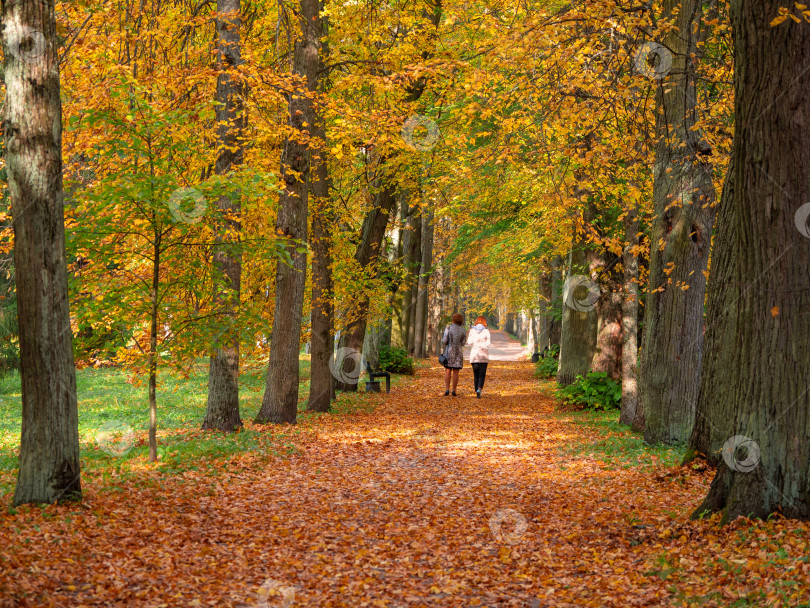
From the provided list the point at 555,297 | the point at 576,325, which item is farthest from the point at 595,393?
the point at 555,297

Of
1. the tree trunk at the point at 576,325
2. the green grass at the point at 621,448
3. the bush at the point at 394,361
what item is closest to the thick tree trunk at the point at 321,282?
the green grass at the point at 621,448

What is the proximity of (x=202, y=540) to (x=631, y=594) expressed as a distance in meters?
3.57

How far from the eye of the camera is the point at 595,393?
16.3 metres

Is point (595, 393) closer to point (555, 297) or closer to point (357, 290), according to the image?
point (357, 290)

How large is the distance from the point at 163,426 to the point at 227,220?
202 inches

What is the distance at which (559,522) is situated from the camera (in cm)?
679

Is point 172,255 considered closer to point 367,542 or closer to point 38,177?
point 38,177

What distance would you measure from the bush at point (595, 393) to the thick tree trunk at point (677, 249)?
586cm

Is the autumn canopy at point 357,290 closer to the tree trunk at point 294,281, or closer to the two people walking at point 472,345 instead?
the tree trunk at point 294,281

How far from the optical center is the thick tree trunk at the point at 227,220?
920 centimetres

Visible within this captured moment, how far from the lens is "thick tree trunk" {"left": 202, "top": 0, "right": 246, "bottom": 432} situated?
9198mm

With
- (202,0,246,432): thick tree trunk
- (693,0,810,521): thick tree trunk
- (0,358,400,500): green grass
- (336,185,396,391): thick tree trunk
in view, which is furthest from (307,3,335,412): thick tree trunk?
(693,0,810,521): thick tree trunk

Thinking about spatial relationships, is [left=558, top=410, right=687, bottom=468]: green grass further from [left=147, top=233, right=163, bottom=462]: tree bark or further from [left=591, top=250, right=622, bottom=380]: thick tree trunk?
[left=147, top=233, right=163, bottom=462]: tree bark

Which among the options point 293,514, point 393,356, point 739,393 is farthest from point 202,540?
point 393,356
